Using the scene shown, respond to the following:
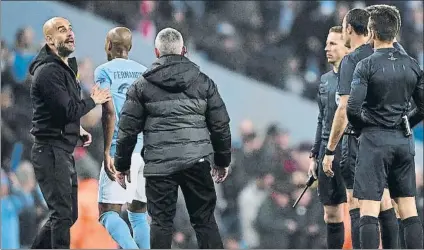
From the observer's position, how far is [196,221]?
8.20m

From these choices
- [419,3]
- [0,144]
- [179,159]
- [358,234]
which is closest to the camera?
[179,159]

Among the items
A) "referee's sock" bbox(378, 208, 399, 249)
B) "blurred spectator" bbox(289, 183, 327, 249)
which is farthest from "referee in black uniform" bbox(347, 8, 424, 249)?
"blurred spectator" bbox(289, 183, 327, 249)

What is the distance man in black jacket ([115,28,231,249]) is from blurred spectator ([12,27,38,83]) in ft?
21.6

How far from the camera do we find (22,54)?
14594 millimetres

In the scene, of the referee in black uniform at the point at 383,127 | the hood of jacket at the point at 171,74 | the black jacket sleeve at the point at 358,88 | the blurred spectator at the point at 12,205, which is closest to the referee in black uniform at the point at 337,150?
the referee in black uniform at the point at 383,127

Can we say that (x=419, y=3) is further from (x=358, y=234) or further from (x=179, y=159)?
(x=179, y=159)

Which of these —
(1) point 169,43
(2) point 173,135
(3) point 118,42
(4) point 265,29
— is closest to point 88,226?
(4) point 265,29

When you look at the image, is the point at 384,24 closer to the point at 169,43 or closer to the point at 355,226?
the point at 169,43

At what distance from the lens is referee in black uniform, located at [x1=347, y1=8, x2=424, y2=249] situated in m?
8.16

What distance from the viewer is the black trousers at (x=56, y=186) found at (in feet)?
27.3

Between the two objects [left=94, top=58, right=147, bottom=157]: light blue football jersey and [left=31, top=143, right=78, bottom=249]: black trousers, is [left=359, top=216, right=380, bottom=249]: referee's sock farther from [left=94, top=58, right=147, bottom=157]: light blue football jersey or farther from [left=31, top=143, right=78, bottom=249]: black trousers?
[left=31, top=143, right=78, bottom=249]: black trousers

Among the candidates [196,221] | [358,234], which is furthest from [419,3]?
[196,221]

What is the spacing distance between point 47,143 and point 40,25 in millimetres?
6817

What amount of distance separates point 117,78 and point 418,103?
2084mm
